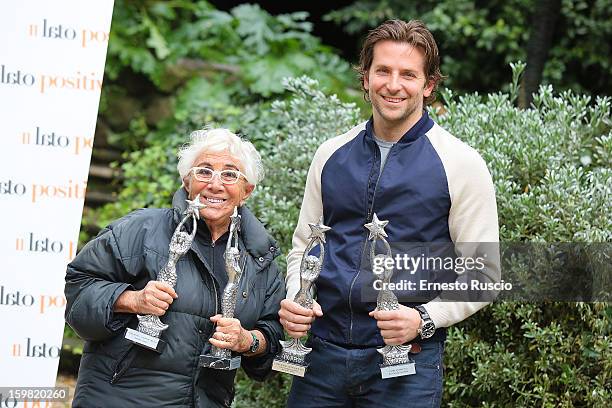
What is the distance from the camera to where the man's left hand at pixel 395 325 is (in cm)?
281

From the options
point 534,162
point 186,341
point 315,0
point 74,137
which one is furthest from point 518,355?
point 315,0

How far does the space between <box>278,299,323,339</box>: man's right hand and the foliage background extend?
3.33 ft

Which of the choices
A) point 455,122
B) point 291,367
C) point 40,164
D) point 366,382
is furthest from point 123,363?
point 455,122

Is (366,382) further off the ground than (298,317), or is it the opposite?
(298,317)

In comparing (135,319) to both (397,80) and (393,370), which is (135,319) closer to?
(393,370)

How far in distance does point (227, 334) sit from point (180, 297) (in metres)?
0.20

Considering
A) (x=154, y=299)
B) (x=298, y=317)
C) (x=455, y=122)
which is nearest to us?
(x=154, y=299)

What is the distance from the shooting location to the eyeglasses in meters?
3.02

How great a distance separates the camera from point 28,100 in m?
4.31

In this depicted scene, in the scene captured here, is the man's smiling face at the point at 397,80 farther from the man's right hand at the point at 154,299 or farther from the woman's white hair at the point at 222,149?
the man's right hand at the point at 154,299

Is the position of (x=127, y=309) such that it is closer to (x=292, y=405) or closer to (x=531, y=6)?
(x=292, y=405)

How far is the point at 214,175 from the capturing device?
302 cm

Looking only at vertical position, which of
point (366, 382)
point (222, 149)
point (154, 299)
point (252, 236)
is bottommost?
point (366, 382)

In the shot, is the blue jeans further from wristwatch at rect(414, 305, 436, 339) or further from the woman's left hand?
the woman's left hand
